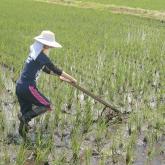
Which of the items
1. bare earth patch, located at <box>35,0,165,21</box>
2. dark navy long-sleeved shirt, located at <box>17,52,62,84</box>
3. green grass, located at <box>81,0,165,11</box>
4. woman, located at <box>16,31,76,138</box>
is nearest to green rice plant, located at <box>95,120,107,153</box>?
woman, located at <box>16,31,76,138</box>

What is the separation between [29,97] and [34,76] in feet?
0.79

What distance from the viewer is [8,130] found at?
17.3 feet

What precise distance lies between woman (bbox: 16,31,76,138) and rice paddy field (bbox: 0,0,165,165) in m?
0.28

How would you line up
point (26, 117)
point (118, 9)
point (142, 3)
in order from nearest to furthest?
point (26, 117) → point (118, 9) → point (142, 3)

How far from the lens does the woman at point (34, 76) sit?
486 cm

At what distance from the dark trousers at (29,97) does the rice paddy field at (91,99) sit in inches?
13.2

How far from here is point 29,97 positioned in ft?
16.4

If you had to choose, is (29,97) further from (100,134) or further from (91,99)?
(91,99)

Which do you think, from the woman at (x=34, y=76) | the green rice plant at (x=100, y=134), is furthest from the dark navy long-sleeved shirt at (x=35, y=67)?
the green rice plant at (x=100, y=134)

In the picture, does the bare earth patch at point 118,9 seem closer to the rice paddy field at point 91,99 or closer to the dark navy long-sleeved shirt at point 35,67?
the rice paddy field at point 91,99

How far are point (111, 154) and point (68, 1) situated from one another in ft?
57.5

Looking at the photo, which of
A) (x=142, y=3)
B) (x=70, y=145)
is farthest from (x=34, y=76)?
(x=142, y=3)

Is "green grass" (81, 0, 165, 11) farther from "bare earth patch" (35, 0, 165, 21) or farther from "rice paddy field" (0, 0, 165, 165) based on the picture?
"rice paddy field" (0, 0, 165, 165)

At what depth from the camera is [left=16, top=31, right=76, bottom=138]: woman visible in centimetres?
486
